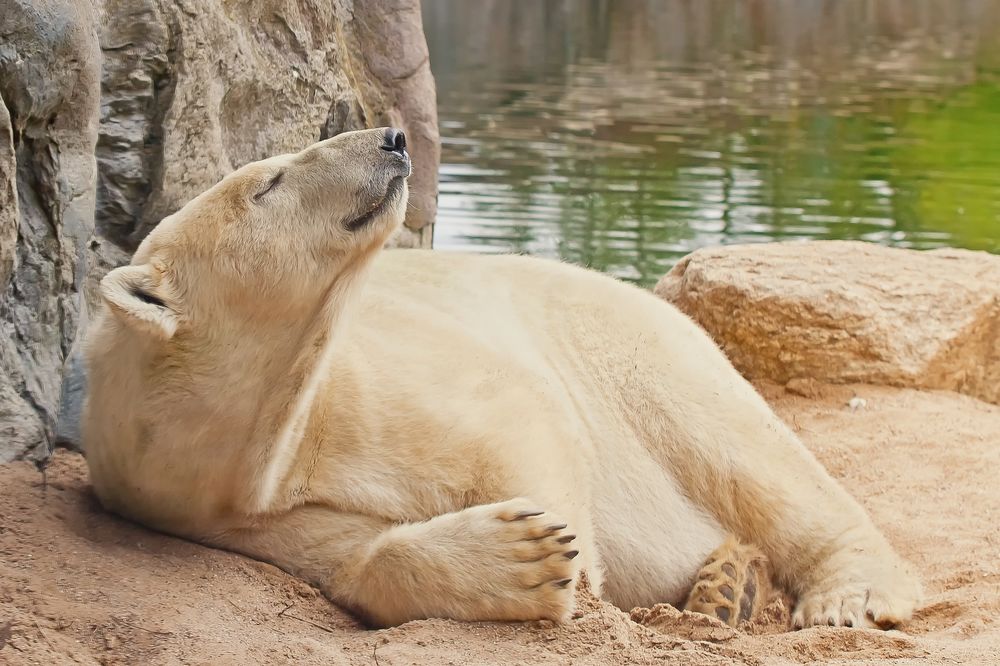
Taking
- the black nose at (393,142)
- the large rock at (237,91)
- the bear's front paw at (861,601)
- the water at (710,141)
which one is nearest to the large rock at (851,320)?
the large rock at (237,91)

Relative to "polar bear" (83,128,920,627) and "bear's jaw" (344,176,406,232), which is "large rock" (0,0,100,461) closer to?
"polar bear" (83,128,920,627)

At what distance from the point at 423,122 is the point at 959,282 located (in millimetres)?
2851

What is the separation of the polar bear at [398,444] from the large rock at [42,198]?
403 millimetres

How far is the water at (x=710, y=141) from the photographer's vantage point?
32.1ft

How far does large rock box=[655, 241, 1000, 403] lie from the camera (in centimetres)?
618

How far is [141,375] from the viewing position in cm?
304

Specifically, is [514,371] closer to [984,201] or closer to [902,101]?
[984,201]

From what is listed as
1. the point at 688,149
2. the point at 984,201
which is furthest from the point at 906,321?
the point at 688,149

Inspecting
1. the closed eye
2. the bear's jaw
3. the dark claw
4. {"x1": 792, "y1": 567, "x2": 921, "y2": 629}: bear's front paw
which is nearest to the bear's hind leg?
{"x1": 792, "y1": 567, "x2": 921, "y2": 629}: bear's front paw

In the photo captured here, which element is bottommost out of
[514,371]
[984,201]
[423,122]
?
[984,201]

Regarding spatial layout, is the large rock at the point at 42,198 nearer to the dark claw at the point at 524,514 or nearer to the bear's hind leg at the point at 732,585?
the dark claw at the point at 524,514

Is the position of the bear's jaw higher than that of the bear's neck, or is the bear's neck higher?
the bear's jaw

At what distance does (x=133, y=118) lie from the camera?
4445 millimetres

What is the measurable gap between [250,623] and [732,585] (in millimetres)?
1438
